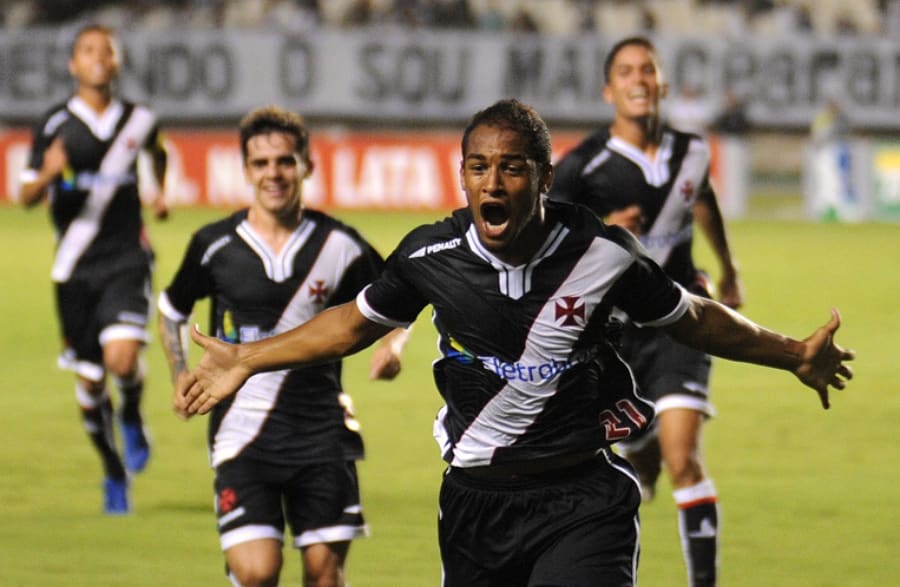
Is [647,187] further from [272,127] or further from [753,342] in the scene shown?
[753,342]

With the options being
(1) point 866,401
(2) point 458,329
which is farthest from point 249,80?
(2) point 458,329

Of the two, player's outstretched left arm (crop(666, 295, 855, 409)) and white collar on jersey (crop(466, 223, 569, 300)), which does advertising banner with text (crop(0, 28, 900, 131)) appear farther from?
white collar on jersey (crop(466, 223, 569, 300))

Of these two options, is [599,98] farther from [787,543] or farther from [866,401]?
[787,543]

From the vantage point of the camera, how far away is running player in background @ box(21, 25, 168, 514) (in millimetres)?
9555

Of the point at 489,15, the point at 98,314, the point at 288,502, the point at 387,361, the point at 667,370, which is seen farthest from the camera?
the point at 489,15

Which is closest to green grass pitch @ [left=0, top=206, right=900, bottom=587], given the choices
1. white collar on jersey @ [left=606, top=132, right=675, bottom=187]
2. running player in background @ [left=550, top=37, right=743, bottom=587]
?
running player in background @ [left=550, top=37, right=743, bottom=587]

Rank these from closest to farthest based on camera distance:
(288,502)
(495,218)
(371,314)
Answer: (495,218)
(371,314)
(288,502)

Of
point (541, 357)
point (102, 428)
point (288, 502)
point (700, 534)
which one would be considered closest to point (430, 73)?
point (102, 428)

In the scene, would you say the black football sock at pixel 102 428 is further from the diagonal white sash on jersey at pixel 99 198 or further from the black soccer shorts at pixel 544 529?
the black soccer shorts at pixel 544 529

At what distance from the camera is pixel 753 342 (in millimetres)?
5078

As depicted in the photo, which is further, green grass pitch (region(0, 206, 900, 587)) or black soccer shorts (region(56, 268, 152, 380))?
black soccer shorts (region(56, 268, 152, 380))

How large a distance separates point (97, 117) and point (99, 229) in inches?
24.7

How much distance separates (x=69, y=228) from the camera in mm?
9953

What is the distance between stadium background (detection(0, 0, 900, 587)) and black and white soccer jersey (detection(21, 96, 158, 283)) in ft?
3.99
